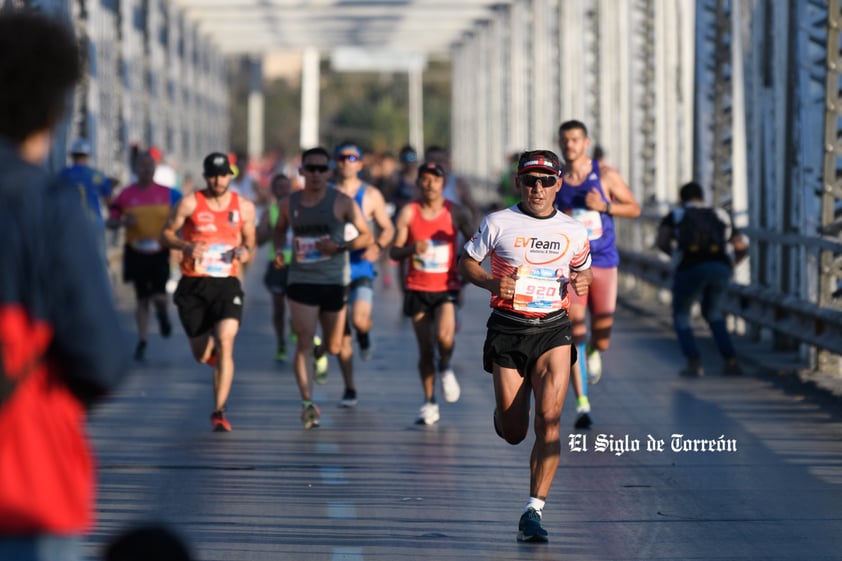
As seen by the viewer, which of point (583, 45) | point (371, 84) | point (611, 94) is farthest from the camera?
point (371, 84)

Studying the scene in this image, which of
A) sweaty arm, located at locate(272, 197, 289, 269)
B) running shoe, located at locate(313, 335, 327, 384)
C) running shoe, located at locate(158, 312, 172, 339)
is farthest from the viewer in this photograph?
running shoe, located at locate(158, 312, 172, 339)

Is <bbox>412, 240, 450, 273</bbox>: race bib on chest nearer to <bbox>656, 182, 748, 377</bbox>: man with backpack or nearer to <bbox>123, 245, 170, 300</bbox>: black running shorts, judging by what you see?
<bbox>656, 182, 748, 377</bbox>: man with backpack

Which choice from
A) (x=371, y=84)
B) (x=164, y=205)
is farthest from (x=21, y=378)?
(x=371, y=84)

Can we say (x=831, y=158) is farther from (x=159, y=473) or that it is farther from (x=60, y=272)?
(x=60, y=272)

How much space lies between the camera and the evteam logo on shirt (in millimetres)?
8602

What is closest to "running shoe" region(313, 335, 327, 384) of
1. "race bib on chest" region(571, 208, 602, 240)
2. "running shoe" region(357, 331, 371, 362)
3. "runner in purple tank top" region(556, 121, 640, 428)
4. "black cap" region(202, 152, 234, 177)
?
"running shoe" region(357, 331, 371, 362)

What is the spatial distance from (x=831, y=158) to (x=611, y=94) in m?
16.8

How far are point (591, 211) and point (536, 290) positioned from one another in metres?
3.70

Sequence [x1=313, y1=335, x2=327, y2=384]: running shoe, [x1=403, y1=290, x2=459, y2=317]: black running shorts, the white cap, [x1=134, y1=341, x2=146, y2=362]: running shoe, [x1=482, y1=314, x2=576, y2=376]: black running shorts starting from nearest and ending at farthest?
1. [x1=482, y1=314, x2=576, y2=376]: black running shorts
2. [x1=403, y1=290, x2=459, y2=317]: black running shorts
3. [x1=313, y1=335, x2=327, y2=384]: running shoe
4. [x1=134, y1=341, x2=146, y2=362]: running shoe
5. the white cap

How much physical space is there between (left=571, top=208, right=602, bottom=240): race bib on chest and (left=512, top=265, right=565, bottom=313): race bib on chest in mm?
3543

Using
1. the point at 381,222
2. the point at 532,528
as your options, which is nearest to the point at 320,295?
the point at 381,222

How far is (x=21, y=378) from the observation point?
3.75 m

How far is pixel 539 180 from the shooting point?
8586 millimetres

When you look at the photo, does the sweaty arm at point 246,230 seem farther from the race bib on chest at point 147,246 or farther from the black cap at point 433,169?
the race bib on chest at point 147,246
